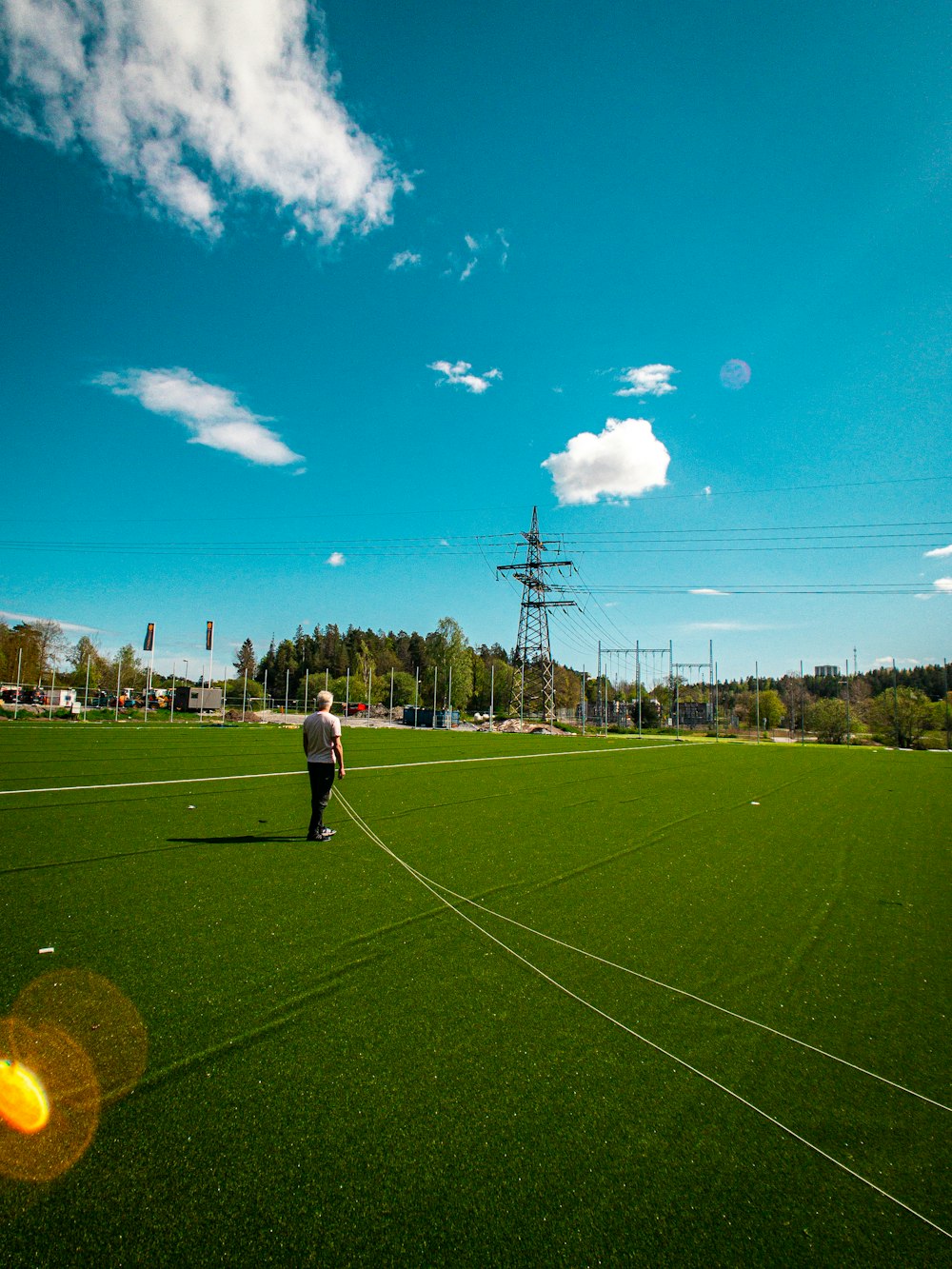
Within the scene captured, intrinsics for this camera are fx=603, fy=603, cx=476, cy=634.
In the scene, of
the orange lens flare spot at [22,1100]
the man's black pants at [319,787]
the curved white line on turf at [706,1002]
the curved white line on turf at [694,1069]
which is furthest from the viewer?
the man's black pants at [319,787]

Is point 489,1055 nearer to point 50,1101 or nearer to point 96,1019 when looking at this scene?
point 50,1101

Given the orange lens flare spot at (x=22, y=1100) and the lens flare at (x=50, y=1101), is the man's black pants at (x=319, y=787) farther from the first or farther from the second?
the orange lens flare spot at (x=22, y=1100)

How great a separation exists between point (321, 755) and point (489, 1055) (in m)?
5.22

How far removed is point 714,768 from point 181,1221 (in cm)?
2285

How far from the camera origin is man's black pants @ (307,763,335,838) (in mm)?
7959

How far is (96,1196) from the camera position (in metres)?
2.27

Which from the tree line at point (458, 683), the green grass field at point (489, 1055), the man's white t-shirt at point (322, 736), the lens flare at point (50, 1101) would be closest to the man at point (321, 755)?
the man's white t-shirt at point (322, 736)

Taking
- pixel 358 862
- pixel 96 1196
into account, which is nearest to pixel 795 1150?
pixel 96 1196

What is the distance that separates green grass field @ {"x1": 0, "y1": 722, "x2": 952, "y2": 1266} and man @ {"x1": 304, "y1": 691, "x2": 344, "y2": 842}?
41 centimetres

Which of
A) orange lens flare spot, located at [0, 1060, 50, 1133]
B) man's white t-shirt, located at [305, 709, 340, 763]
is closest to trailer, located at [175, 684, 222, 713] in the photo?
man's white t-shirt, located at [305, 709, 340, 763]

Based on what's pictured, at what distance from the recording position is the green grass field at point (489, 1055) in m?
2.22

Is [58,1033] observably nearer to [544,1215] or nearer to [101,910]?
[101,910]

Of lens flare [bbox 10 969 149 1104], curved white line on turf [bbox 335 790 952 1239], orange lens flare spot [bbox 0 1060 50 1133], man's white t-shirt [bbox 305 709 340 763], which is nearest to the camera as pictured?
curved white line on turf [bbox 335 790 952 1239]

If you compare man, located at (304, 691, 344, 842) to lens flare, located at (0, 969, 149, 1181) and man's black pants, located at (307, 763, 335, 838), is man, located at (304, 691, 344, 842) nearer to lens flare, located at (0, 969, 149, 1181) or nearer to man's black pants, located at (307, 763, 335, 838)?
man's black pants, located at (307, 763, 335, 838)
